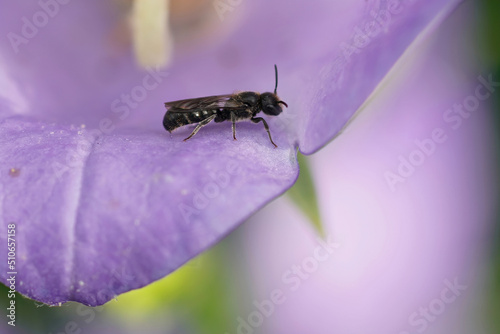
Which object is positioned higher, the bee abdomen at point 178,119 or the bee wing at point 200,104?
the bee wing at point 200,104

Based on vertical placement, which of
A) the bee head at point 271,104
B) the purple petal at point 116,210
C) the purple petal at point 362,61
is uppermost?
the purple petal at point 362,61

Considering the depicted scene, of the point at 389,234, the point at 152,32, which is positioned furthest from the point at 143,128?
the point at 389,234

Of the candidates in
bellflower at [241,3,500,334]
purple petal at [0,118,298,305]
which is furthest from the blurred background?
purple petal at [0,118,298,305]

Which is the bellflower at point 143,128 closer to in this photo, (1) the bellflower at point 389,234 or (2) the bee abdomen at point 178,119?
(2) the bee abdomen at point 178,119

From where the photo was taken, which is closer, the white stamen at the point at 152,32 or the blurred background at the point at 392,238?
the white stamen at the point at 152,32

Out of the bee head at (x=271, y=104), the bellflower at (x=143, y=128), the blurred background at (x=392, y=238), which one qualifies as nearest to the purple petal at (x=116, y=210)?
the bellflower at (x=143, y=128)

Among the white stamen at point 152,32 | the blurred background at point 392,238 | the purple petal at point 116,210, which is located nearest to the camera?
the purple petal at point 116,210

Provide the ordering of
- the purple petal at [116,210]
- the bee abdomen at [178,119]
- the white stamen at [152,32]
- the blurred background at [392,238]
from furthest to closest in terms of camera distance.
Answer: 1. the blurred background at [392,238]
2. the white stamen at [152,32]
3. the bee abdomen at [178,119]
4. the purple petal at [116,210]
